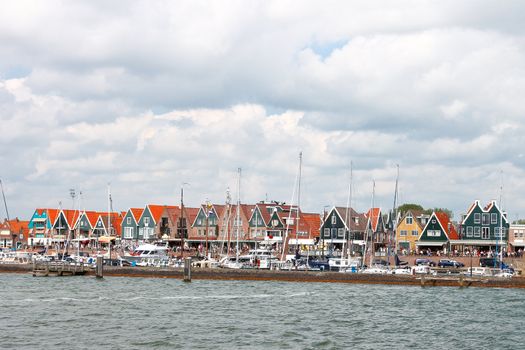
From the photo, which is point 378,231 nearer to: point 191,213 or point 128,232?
point 191,213

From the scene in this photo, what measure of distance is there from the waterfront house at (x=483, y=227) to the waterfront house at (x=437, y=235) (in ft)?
12.3

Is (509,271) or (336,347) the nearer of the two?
(336,347)

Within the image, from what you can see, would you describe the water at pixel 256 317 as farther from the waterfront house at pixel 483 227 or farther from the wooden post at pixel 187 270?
the waterfront house at pixel 483 227

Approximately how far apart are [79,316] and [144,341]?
15.1 m

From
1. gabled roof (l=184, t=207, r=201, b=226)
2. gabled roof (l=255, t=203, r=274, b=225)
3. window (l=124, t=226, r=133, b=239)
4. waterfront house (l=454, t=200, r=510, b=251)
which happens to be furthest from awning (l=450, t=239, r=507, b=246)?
window (l=124, t=226, r=133, b=239)

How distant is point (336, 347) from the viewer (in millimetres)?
55906

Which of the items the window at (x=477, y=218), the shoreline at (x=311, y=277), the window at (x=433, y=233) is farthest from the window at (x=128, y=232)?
the window at (x=477, y=218)

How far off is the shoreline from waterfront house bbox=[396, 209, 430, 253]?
4977cm

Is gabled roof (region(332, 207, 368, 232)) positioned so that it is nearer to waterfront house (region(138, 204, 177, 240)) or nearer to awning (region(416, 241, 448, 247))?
awning (region(416, 241, 448, 247))

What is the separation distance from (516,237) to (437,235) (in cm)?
1455

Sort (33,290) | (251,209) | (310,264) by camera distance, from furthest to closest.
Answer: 1. (251,209)
2. (310,264)
3. (33,290)

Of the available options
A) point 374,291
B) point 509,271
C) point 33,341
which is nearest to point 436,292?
point 374,291

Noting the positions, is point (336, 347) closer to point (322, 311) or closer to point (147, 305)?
point (322, 311)

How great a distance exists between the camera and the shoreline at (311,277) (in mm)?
105562
